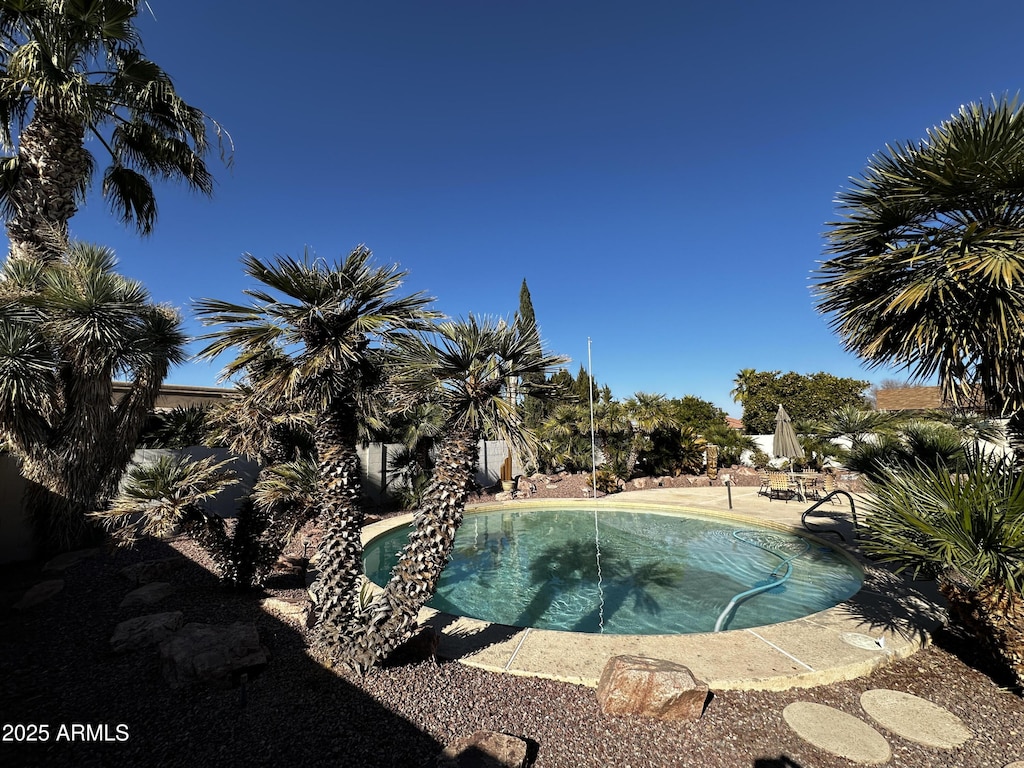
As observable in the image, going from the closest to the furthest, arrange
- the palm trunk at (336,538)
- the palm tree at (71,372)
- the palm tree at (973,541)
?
the palm tree at (973,541)
the palm trunk at (336,538)
the palm tree at (71,372)

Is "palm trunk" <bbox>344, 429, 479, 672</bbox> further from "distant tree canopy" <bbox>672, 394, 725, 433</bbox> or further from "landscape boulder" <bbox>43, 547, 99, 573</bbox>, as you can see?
"distant tree canopy" <bbox>672, 394, 725, 433</bbox>

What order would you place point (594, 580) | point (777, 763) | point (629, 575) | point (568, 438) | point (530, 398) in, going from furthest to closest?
point (568, 438) → point (530, 398) → point (629, 575) → point (594, 580) → point (777, 763)

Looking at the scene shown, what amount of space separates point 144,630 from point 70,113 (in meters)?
9.14

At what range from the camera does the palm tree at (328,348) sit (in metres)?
4.02

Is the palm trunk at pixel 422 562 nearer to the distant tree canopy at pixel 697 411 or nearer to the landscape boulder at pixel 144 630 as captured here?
the landscape boulder at pixel 144 630

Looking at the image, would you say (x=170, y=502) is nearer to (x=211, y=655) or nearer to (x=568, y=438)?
(x=211, y=655)

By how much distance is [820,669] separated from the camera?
3.96 meters

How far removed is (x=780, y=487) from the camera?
1359 centimetres

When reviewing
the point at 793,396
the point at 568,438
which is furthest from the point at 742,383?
the point at 568,438

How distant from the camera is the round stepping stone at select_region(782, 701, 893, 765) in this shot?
3041mm

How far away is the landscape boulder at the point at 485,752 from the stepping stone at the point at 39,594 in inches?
244

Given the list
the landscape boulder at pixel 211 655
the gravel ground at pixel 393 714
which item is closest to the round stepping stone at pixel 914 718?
the gravel ground at pixel 393 714

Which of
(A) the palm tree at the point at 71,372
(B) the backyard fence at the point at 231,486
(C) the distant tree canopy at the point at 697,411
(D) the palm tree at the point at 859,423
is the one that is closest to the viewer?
(A) the palm tree at the point at 71,372

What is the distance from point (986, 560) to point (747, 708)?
240cm
